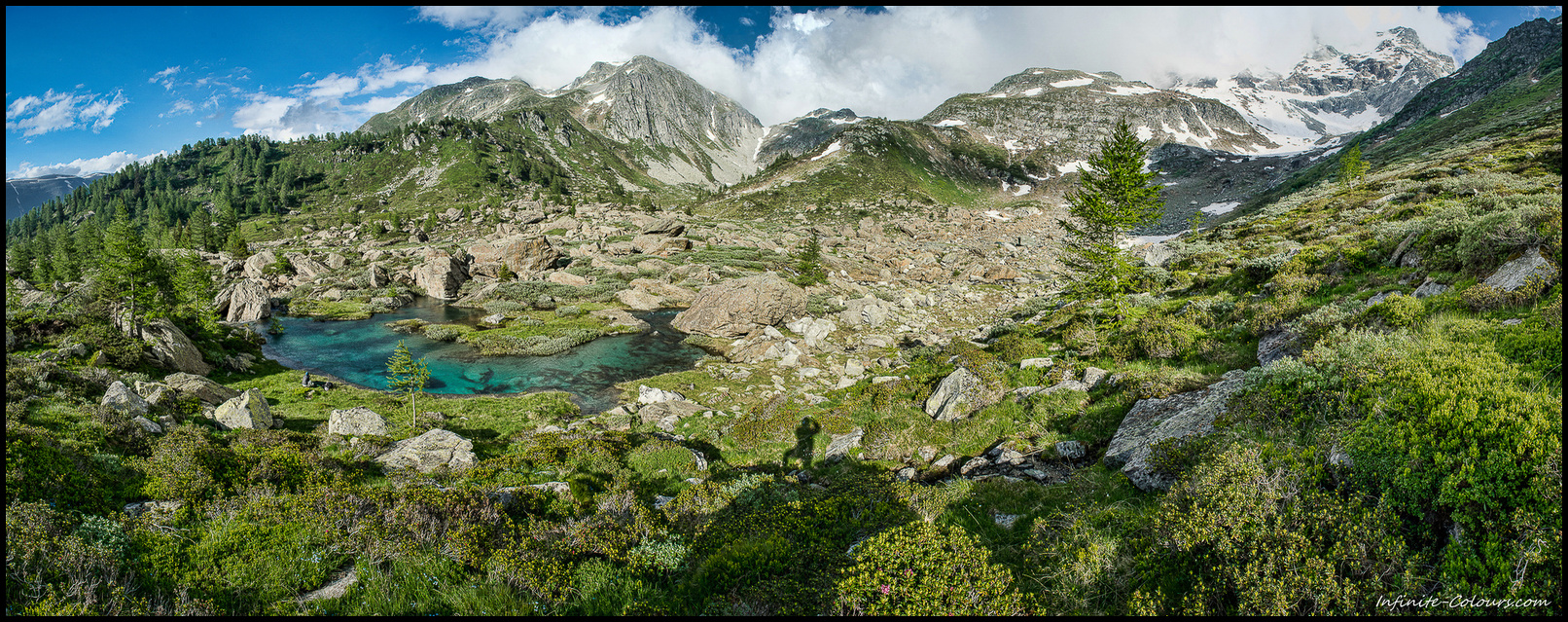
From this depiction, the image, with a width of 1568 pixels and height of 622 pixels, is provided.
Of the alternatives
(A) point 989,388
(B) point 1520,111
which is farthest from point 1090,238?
(B) point 1520,111

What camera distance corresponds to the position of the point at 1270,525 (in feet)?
18.9

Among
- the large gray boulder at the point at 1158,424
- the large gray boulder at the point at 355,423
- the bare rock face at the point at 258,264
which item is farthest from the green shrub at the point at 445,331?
the bare rock face at the point at 258,264

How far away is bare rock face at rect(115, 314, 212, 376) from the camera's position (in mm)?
22203

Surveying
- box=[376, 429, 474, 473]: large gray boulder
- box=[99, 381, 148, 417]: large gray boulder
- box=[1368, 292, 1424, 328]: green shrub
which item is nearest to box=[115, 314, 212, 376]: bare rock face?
box=[99, 381, 148, 417]: large gray boulder

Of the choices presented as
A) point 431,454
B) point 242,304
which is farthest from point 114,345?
point 242,304

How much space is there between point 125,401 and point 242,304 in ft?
154

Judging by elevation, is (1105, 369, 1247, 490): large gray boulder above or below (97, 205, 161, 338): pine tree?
below

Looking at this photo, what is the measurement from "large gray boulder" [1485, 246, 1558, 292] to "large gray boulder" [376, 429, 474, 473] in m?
23.2

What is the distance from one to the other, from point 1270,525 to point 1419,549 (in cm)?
114

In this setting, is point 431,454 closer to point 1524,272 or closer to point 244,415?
point 244,415

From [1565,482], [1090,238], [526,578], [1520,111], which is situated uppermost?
[1520,111]

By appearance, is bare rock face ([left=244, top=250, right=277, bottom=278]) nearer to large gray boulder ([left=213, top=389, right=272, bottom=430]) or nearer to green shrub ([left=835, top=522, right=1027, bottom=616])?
large gray boulder ([left=213, top=389, right=272, bottom=430])

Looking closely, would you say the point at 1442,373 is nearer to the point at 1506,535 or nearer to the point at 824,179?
the point at 1506,535

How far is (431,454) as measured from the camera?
13.9 meters
